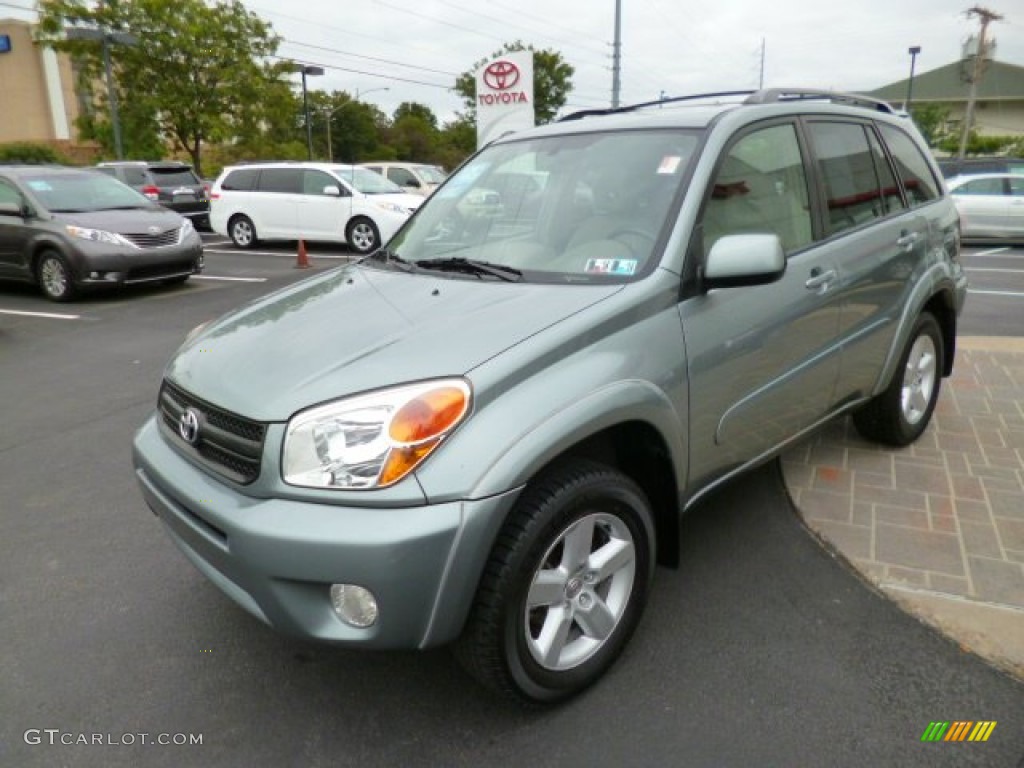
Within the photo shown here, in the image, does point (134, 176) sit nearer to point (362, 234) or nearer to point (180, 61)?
point (362, 234)

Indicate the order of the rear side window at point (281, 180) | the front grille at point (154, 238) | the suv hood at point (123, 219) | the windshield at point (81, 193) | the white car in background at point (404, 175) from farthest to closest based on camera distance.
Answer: the white car in background at point (404, 175), the rear side window at point (281, 180), the windshield at point (81, 193), the front grille at point (154, 238), the suv hood at point (123, 219)

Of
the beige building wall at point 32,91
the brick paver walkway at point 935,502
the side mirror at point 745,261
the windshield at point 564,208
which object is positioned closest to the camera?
the side mirror at point 745,261

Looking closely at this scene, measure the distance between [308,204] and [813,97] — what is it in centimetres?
1200

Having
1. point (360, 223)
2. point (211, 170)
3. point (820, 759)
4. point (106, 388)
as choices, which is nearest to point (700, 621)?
point (820, 759)

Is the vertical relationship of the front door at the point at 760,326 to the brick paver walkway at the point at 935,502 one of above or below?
above

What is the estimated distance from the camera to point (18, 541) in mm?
3414

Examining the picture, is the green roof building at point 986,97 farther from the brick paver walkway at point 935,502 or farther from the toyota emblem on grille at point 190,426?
the toyota emblem on grille at point 190,426

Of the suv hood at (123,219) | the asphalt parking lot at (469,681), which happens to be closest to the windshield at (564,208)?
the asphalt parking lot at (469,681)

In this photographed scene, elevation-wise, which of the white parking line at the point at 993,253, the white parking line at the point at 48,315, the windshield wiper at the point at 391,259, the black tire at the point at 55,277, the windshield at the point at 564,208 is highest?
the windshield at the point at 564,208

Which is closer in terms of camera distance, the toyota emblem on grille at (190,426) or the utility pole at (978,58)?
the toyota emblem on grille at (190,426)

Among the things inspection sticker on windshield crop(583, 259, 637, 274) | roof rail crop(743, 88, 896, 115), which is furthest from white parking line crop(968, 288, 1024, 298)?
inspection sticker on windshield crop(583, 259, 637, 274)

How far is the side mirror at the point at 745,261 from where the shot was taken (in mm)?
2414

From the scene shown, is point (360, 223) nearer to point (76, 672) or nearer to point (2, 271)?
point (2, 271)

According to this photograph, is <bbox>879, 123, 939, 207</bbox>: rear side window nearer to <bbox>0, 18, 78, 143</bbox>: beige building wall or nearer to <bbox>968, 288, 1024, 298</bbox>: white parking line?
<bbox>968, 288, 1024, 298</bbox>: white parking line
